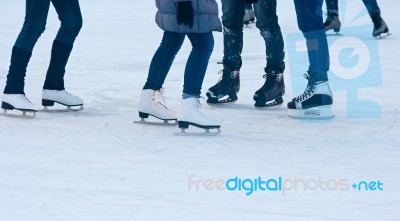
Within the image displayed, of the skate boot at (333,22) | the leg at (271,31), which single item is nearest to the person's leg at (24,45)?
the leg at (271,31)

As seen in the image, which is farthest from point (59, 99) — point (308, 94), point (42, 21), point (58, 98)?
point (308, 94)

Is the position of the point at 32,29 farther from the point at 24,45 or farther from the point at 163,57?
the point at 163,57

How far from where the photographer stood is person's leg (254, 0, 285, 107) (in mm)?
5844

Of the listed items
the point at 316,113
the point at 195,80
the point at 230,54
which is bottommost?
the point at 316,113

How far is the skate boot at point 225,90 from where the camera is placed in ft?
19.6

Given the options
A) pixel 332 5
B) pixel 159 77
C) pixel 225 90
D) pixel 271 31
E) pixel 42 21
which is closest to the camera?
pixel 159 77

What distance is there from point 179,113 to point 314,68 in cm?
99

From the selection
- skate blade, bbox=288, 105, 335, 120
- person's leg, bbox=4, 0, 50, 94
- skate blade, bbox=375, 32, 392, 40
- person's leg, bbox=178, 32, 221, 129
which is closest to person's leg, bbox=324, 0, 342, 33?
skate blade, bbox=375, 32, 392, 40

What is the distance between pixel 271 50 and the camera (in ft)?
19.5

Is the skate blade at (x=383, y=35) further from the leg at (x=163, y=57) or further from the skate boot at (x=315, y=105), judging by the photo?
the leg at (x=163, y=57)

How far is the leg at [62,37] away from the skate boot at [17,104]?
270 mm

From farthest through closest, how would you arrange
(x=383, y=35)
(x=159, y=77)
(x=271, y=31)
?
(x=383, y=35) < (x=271, y=31) < (x=159, y=77)

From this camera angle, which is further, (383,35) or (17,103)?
(383,35)

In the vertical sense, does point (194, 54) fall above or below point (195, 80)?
above
